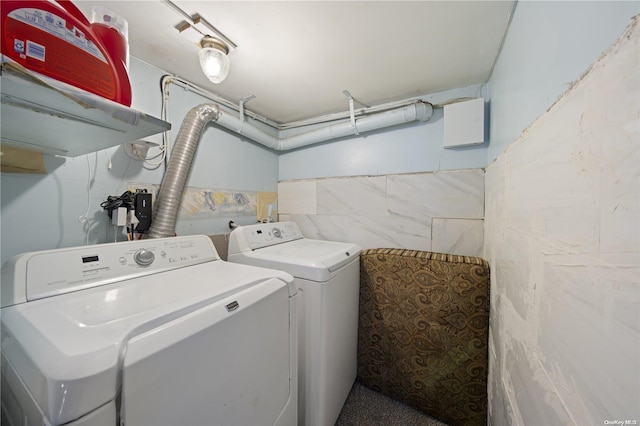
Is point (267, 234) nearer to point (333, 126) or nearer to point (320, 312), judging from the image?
point (320, 312)

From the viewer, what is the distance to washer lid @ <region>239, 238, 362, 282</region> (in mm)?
1098

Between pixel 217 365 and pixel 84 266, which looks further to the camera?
pixel 84 266

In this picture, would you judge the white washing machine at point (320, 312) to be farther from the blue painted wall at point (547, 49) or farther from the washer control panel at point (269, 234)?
the blue painted wall at point (547, 49)

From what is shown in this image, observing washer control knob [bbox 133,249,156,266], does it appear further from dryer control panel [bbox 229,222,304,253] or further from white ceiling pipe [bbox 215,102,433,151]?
white ceiling pipe [bbox 215,102,433,151]

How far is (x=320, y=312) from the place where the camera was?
1074 millimetres

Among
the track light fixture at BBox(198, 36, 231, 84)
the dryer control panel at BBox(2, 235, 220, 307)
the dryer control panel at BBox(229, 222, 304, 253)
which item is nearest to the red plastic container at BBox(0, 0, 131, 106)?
the track light fixture at BBox(198, 36, 231, 84)

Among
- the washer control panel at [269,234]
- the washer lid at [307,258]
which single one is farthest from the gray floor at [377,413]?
the washer control panel at [269,234]

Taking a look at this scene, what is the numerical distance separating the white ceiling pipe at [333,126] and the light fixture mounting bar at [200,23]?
0.56 metres

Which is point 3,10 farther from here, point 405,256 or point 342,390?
point 342,390

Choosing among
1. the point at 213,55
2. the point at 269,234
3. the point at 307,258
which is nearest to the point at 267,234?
the point at 269,234

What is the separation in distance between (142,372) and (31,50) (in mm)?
800

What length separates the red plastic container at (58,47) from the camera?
512mm

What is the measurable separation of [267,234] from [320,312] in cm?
72

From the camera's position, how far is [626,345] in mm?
300
